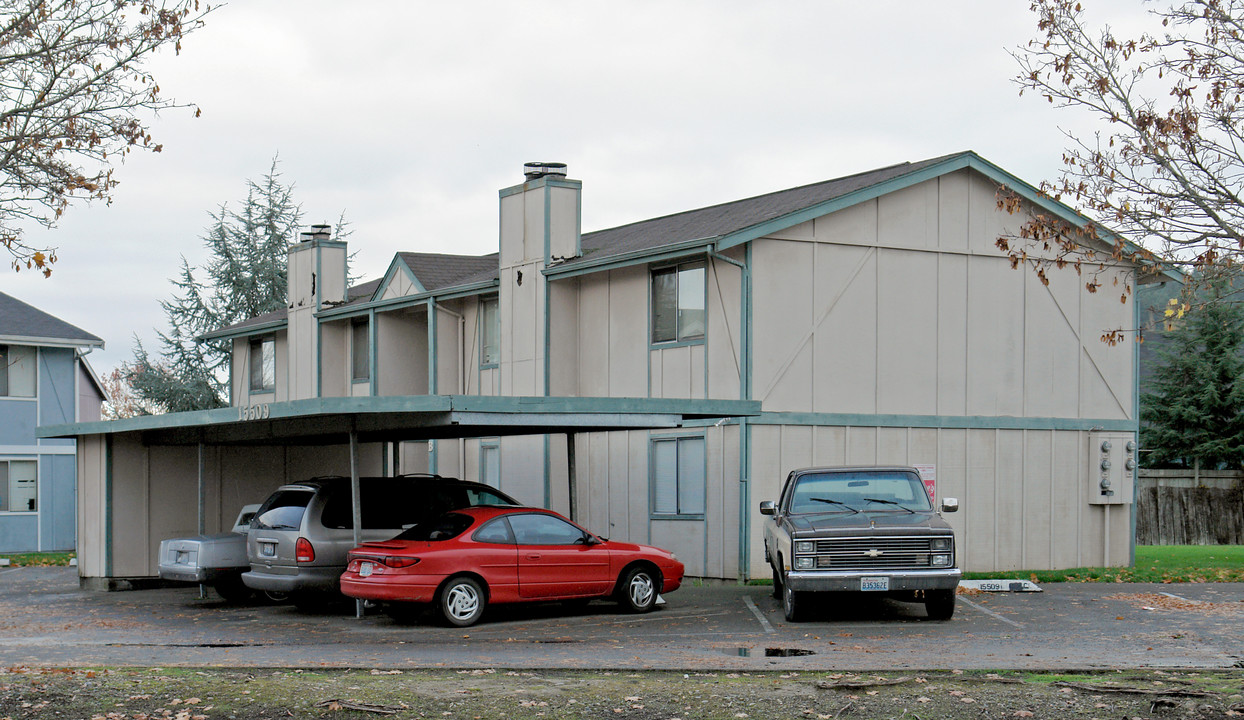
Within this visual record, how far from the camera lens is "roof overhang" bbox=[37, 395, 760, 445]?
15.1 meters

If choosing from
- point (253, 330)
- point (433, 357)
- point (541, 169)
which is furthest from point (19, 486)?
point (541, 169)

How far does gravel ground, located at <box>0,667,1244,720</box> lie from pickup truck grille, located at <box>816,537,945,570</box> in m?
3.73

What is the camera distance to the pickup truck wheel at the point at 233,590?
60.4 ft

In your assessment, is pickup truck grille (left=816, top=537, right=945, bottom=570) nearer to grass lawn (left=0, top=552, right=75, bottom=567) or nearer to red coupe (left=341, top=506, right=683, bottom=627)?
red coupe (left=341, top=506, right=683, bottom=627)

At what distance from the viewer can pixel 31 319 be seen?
3762cm

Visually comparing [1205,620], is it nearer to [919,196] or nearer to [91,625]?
[919,196]

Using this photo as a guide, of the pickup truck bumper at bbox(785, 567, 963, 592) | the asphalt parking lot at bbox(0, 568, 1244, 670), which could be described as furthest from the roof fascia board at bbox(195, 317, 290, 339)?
the pickup truck bumper at bbox(785, 567, 963, 592)

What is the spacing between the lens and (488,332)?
86.5 ft

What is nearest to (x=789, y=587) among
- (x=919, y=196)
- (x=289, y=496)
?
(x=289, y=496)

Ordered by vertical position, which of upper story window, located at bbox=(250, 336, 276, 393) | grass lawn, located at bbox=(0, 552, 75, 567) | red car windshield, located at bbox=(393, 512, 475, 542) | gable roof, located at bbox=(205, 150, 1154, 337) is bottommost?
grass lawn, located at bbox=(0, 552, 75, 567)

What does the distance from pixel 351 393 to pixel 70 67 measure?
793 inches

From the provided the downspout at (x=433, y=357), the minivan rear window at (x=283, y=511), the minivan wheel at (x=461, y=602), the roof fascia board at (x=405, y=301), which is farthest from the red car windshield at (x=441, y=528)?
A: the downspout at (x=433, y=357)

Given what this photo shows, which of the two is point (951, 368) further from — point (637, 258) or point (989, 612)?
point (989, 612)

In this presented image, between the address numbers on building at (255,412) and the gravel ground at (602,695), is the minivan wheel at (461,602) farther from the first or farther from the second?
the gravel ground at (602,695)
